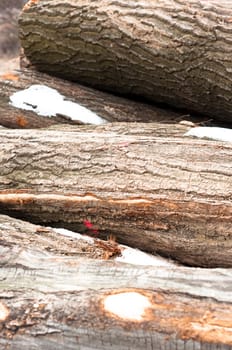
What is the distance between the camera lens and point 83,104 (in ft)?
16.3

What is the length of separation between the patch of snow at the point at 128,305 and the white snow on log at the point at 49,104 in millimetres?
2523

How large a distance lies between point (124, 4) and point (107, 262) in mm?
2597

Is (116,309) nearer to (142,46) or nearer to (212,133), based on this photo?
Result: (212,133)

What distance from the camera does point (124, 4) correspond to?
184 inches

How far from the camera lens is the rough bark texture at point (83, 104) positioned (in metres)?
4.91

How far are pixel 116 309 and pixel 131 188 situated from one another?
116 cm

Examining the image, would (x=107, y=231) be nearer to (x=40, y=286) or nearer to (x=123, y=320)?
(x=40, y=286)

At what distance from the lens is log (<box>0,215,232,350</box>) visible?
7.61 feet

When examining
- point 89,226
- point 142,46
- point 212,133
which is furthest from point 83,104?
point 89,226

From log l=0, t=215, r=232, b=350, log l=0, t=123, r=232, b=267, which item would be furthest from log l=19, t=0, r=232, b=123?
log l=0, t=215, r=232, b=350

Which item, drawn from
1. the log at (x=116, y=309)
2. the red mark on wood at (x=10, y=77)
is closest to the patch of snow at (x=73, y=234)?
the log at (x=116, y=309)

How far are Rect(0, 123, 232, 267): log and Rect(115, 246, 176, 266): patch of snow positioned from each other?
0.05 metres

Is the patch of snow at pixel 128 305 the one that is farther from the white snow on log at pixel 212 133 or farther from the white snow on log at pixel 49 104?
the white snow on log at pixel 49 104

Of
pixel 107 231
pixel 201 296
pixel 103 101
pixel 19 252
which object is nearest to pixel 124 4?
pixel 103 101
